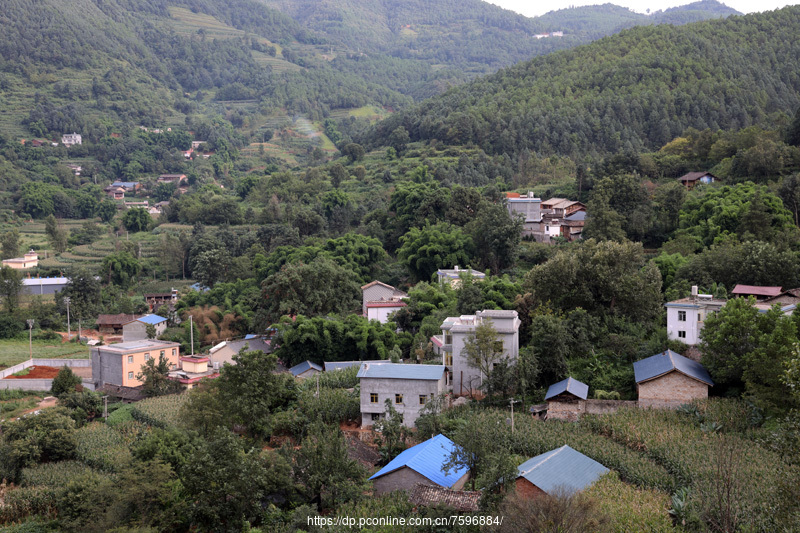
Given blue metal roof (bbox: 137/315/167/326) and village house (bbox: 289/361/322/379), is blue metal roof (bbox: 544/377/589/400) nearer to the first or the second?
village house (bbox: 289/361/322/379)

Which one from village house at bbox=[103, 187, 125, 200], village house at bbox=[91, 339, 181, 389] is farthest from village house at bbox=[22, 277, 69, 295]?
village house at bbox=[103, 187, 125, 200]

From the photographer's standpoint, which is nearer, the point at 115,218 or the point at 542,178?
the point at 542,178

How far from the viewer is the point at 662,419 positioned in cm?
1756

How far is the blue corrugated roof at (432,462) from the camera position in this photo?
15.1 m

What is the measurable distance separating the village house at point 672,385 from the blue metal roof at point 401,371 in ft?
18.1

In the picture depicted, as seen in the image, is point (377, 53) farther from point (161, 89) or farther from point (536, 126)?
point (536, 126)

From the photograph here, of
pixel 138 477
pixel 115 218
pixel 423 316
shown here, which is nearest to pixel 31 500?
pixel 138 477

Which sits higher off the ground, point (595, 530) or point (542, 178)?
point (542, 178)

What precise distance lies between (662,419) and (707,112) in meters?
42.1

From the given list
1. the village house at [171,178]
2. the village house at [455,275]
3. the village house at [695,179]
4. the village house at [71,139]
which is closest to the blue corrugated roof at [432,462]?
the village house at [455,275]

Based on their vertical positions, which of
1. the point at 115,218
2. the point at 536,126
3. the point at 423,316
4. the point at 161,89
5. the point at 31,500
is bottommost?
the point at 31,500

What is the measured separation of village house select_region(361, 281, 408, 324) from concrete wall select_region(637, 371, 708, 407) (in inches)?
465

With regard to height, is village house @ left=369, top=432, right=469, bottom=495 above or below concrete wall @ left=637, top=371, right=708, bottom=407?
below

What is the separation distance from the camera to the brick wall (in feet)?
44.1
